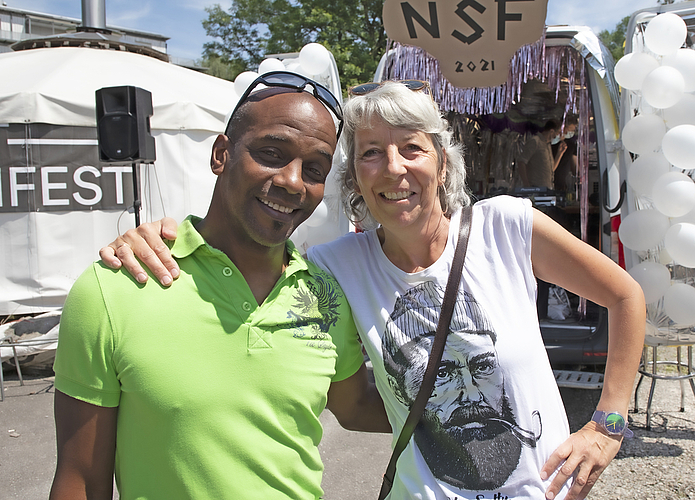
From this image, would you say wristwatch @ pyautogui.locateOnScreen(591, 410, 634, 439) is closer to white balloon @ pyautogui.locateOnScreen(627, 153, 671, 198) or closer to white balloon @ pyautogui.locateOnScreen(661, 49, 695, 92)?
white balloon @ pyautogui.locateOnScreen(627, 153, 671, 198)

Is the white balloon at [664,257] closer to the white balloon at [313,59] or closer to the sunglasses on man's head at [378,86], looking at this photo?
the sunglasses on man's head at [378,86]

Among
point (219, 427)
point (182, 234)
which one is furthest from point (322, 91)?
point (219, 427)

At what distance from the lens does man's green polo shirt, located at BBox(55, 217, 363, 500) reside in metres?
1.15

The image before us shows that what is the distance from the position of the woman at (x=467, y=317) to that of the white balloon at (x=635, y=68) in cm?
237

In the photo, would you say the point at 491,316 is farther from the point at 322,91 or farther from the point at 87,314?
the point at 87,314

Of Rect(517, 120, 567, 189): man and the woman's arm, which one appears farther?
Rect(517, 120, 567, 189): man

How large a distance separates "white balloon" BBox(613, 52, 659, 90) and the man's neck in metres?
3.02

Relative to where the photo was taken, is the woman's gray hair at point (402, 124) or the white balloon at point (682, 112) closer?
the woman's gray hair at point (402, 124)

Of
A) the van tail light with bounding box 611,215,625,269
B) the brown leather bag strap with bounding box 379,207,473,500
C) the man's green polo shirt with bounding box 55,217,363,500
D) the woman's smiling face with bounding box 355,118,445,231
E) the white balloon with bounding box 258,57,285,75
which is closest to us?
the man's green polo shirt with bounding box 55,217,363,500

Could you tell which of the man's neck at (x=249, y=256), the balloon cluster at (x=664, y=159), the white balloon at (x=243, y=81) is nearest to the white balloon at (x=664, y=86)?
the balloon cluster at (x=664, y=159)

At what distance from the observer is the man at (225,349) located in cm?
116

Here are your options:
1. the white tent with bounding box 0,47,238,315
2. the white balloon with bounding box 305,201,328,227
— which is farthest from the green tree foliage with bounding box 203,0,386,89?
the white balloon with bounding box 305,201,328,227

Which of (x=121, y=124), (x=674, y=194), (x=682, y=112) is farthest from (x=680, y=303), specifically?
(x=121, y=124)

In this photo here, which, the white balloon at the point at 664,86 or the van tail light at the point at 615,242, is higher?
the white balloon at the point at 664,86
